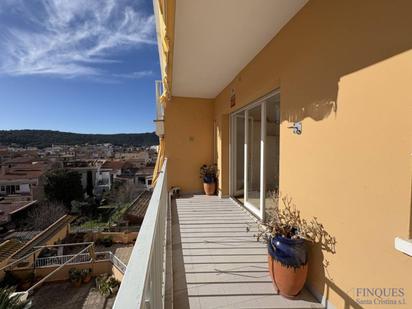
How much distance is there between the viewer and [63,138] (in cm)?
3300

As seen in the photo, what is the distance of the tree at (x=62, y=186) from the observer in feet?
66.6

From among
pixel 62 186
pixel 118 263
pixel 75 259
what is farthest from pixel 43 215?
pixel 118 263

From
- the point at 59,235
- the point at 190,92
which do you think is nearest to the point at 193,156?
the point at 190,92

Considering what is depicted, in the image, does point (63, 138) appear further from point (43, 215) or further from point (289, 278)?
point (289, 278)

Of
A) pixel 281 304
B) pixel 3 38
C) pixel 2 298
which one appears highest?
pixel 3 38

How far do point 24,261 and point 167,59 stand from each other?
33.4ft

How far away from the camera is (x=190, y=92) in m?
6.14

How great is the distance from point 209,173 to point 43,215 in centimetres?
1721

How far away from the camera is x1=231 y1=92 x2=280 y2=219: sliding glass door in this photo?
12.3 feet

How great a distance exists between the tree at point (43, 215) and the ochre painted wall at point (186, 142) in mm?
15819

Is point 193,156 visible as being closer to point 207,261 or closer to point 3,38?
point 207,261

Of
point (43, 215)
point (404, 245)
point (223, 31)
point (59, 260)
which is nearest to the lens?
point (404, 245)

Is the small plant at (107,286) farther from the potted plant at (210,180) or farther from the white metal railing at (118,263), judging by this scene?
the potted plant at (210,180)

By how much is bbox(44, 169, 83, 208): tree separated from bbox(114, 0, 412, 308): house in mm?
21261
